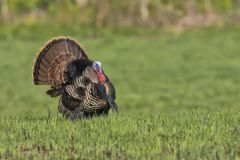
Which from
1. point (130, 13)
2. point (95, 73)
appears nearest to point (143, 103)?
point (95, 73)

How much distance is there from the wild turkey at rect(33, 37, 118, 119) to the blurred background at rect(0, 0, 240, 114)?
15.3ft

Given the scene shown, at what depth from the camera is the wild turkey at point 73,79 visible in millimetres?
8797

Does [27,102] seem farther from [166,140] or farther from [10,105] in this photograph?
[166,140]

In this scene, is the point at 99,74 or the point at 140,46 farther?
the point at 140,46

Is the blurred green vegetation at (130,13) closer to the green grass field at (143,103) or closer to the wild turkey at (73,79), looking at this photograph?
the green grass field at (143,103)

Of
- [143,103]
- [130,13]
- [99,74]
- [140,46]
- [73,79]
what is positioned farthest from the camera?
[130,13]

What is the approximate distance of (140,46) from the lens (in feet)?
124

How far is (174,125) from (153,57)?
26381mm

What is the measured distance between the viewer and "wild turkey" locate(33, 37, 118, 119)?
880 cm

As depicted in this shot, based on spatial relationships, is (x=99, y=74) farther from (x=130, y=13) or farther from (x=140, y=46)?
(x=130, y=13)

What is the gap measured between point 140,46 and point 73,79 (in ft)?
93.7

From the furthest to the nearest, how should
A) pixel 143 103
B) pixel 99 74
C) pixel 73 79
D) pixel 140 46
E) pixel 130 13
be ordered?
pixel 130 13, pixel 140 46, pixel 143 103, pixel 73 79, pixel 99 74

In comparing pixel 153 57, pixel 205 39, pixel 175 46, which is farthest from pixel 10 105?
pixel 205 39

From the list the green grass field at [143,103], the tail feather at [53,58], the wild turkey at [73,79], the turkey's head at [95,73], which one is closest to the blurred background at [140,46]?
the green grass field at [143,103]
